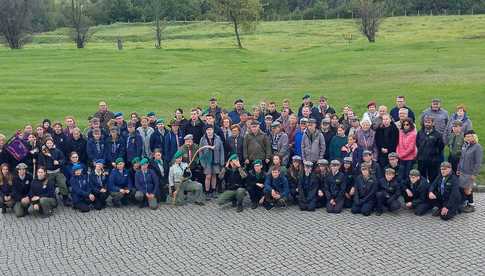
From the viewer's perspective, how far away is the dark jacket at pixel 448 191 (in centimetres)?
1391

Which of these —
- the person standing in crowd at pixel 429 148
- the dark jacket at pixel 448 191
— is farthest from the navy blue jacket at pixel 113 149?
the dark jacket at pixel 448 191

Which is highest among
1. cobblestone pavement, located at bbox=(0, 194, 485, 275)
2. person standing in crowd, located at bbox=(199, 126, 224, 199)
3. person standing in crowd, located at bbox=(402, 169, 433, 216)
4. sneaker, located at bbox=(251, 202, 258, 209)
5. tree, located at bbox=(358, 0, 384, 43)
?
tree, located at bbox=(358, 0, 384, 43)

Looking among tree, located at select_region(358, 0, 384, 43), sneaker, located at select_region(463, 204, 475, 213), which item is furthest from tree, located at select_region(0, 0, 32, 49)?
sneaker, located at select_region(463, 204, 475, 213)

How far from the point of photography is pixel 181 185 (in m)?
16.0

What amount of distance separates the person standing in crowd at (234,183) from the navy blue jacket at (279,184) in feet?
2.23

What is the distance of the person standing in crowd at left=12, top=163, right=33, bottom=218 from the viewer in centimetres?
1509

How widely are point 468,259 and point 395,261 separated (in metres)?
1.46

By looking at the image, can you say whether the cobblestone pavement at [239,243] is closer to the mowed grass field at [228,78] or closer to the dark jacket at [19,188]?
the dark jacket at [19,188]

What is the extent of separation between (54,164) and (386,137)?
9.04 m

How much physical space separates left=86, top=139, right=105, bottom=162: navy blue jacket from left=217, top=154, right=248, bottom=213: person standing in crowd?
3.45m

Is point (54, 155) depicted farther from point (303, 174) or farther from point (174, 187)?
point (303, 174)

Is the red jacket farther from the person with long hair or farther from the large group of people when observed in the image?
the person with long hair

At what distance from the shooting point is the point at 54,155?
16.0m

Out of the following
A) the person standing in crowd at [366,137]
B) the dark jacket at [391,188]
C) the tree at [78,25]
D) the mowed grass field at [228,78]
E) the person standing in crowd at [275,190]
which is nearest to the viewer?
the dark jacket at [391,188]
